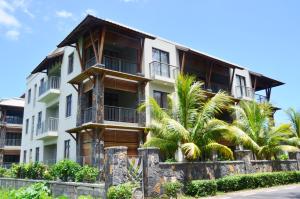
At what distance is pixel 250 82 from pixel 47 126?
68.4ft

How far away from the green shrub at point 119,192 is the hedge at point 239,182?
3.71 m

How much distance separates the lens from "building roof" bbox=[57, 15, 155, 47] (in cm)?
1820

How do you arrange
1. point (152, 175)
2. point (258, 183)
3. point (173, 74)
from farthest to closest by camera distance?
point (173, 74) < point (258, 183) < point (152, 175)

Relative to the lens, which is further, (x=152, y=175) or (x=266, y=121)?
(x=266, y=121)

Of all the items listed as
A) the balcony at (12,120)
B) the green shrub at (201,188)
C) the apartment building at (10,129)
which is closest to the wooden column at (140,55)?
the green shrub at (201,188)

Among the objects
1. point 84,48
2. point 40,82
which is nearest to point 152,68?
point 84,48

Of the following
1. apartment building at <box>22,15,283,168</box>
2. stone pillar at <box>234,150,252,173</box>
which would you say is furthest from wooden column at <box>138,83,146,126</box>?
stone pillar at <box>234,150,252,173</box>

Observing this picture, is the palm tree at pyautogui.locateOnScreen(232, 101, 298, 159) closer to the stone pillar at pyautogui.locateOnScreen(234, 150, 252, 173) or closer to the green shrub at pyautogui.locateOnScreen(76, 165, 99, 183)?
the stone pillar at pyautogui.locateOnScreen(234, 150, 252, 173)

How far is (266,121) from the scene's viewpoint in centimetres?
2047

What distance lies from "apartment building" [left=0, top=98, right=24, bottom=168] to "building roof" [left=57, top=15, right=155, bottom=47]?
20.2 metres

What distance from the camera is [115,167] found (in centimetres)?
1103

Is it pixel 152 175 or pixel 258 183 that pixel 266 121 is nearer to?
pixel 258 183

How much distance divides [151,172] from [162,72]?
1152 cm

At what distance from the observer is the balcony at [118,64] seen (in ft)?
67.5
